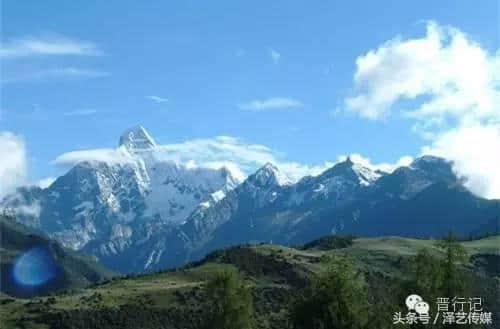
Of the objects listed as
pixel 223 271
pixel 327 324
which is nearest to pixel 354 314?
pixel 327 324

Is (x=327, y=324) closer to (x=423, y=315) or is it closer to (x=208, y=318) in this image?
(x=423, y=315)

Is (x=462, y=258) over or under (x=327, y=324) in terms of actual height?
over

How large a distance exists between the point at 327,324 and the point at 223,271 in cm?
2462

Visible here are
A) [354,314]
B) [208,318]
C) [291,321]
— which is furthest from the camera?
[208,318]

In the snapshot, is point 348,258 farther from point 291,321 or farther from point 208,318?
point 208,318

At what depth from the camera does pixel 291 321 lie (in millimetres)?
82750

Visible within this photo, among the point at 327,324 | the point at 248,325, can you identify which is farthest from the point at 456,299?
the point at 248,325

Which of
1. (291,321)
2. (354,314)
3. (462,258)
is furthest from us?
(462,258)

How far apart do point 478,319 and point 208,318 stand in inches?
1338

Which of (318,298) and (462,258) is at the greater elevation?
(462,258)

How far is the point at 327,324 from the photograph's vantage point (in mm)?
78188

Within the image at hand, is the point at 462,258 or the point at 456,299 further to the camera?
the point at 462,258

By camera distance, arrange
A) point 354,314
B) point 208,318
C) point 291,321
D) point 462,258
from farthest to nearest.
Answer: point 208,318 < point 462,258 < point 291,321 < point 354,314

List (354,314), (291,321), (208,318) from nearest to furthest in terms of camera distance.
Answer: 1. (354,314)
2. (291,321)
3. (208,318)
